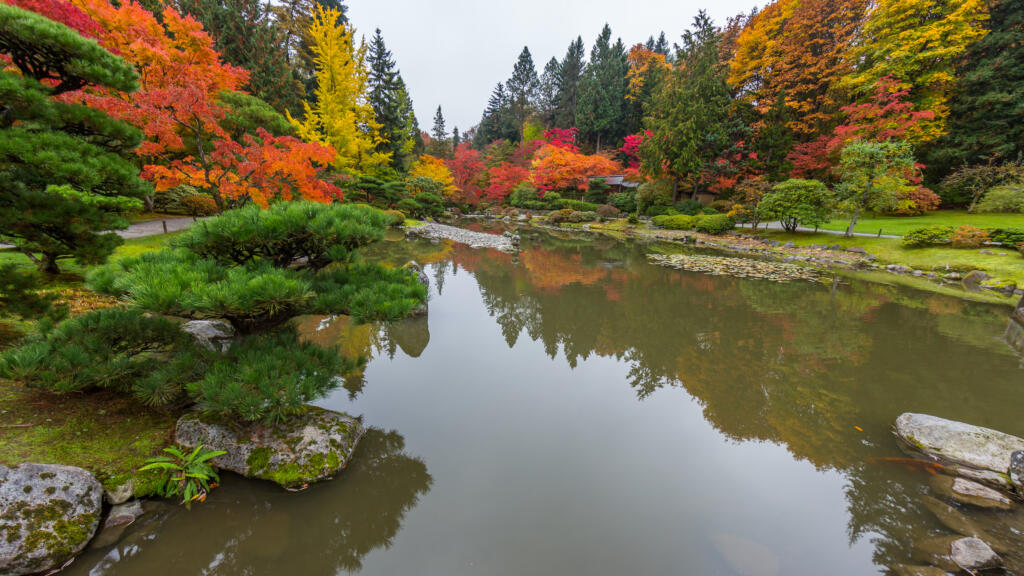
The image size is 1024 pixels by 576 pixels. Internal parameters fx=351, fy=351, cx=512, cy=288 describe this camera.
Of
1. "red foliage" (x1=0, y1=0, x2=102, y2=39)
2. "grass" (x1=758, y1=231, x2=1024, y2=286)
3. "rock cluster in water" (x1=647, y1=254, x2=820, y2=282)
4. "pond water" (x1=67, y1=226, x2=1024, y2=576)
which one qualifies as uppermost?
"red foliage" (x1=0, y1=0, x2=102, y2=39)

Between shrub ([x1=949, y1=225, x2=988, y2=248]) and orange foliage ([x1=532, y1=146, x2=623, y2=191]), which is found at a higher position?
orange foliage ([x1=532, y1=146, x2=623, y2=191])

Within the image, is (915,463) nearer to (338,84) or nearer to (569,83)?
(338,84)

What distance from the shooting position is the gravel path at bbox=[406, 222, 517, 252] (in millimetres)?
15061

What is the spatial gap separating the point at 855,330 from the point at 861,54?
2119 cm

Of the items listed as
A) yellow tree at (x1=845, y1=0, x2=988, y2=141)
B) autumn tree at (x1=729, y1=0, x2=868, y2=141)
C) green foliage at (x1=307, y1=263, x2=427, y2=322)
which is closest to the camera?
green foliage at (x1=307, y1=263, x2=427, y2=322)

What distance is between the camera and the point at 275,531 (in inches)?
91.5

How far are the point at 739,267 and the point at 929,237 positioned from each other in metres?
6.91

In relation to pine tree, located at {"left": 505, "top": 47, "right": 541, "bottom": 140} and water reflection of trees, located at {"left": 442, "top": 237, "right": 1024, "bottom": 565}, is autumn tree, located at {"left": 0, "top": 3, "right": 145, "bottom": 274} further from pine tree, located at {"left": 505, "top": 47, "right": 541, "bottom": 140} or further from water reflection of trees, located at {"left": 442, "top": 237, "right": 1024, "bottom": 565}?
pine tree, located at {"left": 505, "top": 47, "right": 541, "bottom": 140}

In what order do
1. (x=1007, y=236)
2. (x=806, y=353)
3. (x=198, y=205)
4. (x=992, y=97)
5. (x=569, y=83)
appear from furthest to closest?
(x=569, y=83), (x=992, y=97), (x=198, y=205), (x=1007, y=236), (x=806, y=353)

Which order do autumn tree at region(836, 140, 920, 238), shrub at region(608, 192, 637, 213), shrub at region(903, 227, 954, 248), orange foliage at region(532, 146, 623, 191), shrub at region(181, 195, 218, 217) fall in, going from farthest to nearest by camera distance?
orange foliage at region(532, 146, 623, 191) < shrub at region(608, 192, 637, 213) < autumn tree at region(836, 140, 920, 238) < shrub at region(903, 227, 954, 248) < shrub at region(181, 195, 218, 217)

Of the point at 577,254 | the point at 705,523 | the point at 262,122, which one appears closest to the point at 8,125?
the point at 705,523

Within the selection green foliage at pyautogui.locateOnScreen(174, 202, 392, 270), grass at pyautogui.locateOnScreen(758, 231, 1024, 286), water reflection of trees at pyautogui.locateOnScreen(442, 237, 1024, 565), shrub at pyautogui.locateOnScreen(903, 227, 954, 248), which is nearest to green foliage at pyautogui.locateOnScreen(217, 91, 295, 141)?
water reflection of trees at pyautogui.locateOnScreen(442, 237, 1024, 565)

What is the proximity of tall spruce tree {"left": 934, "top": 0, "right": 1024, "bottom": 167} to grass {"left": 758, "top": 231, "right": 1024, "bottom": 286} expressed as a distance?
8.27 m

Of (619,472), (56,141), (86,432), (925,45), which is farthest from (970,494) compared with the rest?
(925,45)
